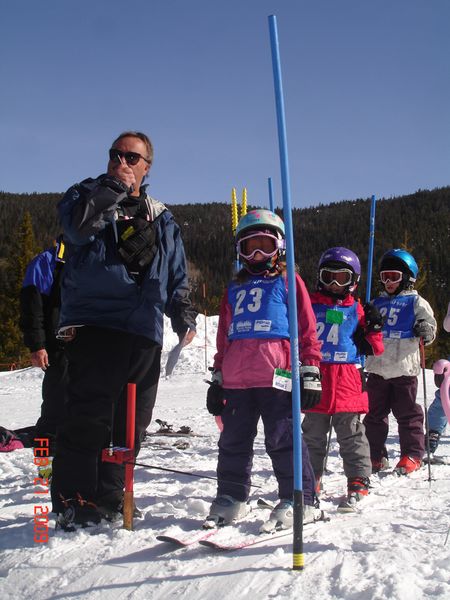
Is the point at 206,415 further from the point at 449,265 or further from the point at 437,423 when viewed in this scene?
the point at 449,265

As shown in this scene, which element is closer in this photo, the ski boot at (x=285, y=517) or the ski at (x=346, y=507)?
the ski boot at (x=285, y=517)

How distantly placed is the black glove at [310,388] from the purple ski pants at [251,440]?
170 millimetres

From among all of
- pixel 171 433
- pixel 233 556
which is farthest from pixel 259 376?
pixel 171 433

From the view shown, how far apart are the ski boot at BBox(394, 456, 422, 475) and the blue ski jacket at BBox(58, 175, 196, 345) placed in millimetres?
2807

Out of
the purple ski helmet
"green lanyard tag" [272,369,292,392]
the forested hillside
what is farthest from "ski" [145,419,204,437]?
the forested hillside

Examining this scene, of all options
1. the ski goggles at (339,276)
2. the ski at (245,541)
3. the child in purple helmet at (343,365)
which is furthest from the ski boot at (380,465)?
the ski at (245,541)

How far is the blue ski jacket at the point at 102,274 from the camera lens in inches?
121

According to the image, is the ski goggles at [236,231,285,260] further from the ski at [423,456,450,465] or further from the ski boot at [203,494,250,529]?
the ski at [423,456,450,465]

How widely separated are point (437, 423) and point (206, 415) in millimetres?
4341

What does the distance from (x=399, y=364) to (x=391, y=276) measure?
0.93 meters

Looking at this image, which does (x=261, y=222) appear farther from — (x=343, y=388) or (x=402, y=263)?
(x=402, y=263)

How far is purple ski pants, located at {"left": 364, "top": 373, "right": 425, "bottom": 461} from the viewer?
5.34 metres

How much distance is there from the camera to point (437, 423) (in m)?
6.38

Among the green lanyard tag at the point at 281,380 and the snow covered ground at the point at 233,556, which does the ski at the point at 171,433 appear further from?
the green lanyard tag at the point at 281,380
